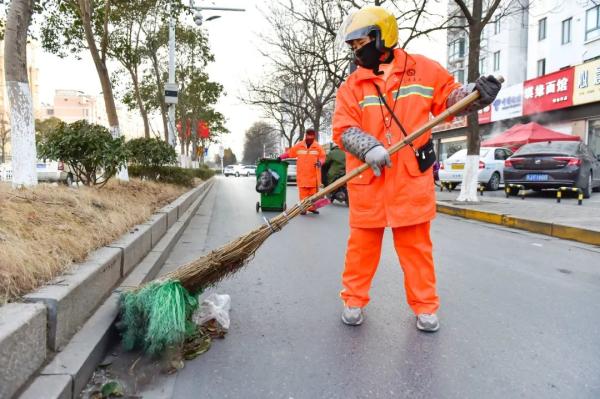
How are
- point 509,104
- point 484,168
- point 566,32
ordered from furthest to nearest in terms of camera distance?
point 566,32 < point 509,104 < point 484,168

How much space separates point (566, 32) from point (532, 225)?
22.6 meters

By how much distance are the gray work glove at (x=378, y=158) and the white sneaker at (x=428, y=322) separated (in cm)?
94

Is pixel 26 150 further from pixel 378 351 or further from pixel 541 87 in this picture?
pixel 541 87

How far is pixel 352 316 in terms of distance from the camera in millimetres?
3025

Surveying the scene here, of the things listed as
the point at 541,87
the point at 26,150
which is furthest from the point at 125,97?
the point at 541,87

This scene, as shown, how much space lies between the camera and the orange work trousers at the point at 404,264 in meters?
2.89

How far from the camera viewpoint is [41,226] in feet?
10.3

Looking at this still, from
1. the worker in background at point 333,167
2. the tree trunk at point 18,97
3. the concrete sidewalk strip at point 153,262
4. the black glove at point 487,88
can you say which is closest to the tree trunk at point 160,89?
the worker in background at point 333,167

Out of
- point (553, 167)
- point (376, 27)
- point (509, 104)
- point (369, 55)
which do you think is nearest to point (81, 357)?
point (369, 55)

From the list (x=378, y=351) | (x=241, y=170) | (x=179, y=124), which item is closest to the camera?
(x=378, y=351)

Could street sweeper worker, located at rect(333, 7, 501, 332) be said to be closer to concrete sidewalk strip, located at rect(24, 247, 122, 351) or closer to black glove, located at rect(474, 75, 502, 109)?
black glove, located at rect(474, 75, 502, 109)

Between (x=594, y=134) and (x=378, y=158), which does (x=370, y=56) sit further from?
(x=594, y=134)

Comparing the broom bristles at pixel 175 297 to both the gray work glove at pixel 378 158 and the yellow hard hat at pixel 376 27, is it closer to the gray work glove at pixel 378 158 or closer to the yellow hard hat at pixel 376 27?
the gray work glove at pixel 378 158

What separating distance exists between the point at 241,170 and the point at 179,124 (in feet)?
73.3
